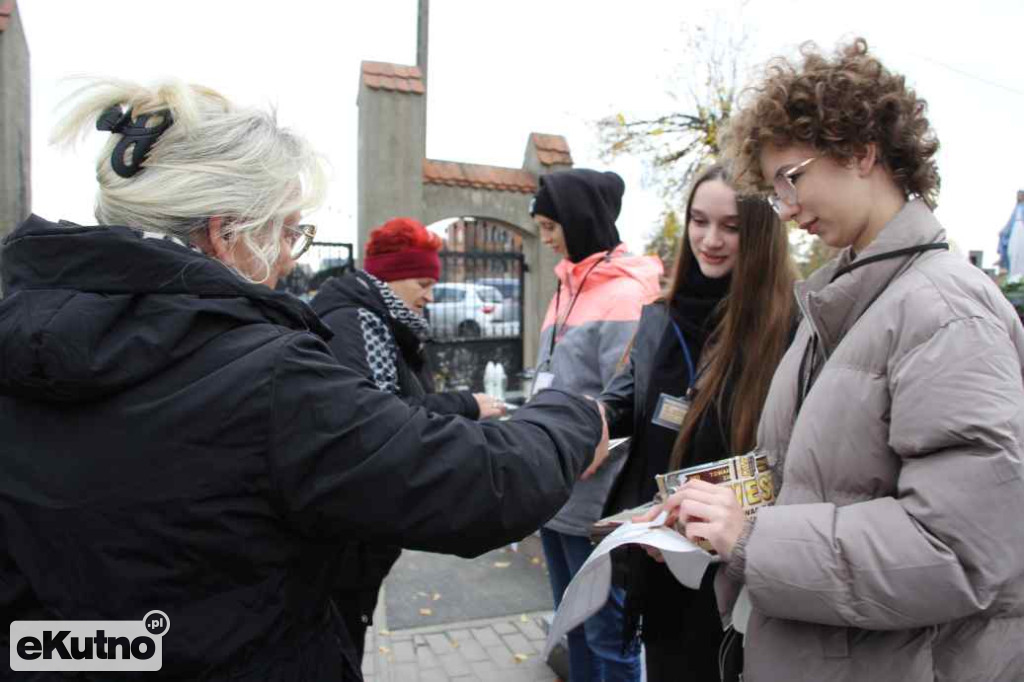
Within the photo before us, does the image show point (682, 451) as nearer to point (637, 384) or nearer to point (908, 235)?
point (637, 384)

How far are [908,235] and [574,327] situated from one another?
1.73 m

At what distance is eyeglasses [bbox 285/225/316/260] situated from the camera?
153cm

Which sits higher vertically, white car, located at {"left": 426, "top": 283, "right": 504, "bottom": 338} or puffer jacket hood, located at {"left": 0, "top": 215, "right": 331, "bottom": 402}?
puffer jacket hood, located at {"left": 0, "top": 215, "right": 331, "bottom": 402}

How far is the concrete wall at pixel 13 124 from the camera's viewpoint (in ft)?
20.2

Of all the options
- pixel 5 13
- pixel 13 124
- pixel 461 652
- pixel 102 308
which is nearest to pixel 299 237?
pixel 102 308

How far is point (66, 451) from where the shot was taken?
1133mm

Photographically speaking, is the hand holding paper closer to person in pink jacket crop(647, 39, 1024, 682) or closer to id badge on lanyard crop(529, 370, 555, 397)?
person in pink jacket crop(647, 39, 1024, 682)

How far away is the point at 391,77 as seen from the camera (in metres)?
8.87

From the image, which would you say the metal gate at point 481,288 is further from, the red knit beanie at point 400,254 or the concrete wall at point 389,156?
the red knit beanie at point 400,254

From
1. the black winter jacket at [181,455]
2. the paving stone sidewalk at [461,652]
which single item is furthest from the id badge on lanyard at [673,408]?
the paving stone sidewalk at [461,652]

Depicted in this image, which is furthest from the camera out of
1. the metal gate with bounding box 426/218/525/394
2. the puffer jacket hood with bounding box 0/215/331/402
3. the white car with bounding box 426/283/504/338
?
the white car with bounding box 426/283/504/338

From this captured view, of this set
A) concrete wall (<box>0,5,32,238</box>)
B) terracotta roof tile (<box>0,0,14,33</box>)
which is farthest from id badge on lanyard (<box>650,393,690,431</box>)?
terracotta roof tile (<box>0,0,14,33</box>)

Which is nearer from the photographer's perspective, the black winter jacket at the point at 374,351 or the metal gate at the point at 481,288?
→ the black winter jacket at the point at 374,351

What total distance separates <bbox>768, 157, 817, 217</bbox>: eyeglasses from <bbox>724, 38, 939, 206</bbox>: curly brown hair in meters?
0.05
